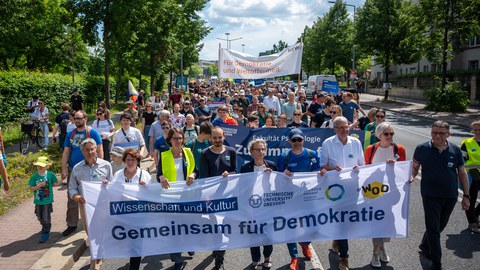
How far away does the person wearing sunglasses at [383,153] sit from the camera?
5488 mm

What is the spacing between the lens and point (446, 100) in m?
28.0

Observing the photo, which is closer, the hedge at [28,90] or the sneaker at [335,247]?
the sneaker at [335,247]

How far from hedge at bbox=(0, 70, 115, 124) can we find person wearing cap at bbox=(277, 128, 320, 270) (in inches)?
617

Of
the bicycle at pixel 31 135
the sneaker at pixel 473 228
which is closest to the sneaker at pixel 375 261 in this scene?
the sneaker at pixel 473 228

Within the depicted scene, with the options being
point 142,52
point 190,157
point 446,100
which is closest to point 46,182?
point 190,157

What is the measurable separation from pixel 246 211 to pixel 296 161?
881mm

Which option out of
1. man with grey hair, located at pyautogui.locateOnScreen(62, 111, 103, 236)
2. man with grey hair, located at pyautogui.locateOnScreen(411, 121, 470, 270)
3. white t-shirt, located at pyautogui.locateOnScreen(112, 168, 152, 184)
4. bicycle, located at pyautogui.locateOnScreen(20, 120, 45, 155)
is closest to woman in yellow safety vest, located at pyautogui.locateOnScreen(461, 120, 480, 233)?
man with grey hair, located at pyautogui.locateOnScreen(411, 121, 470, 270)

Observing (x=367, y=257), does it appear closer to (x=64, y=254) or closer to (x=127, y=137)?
A: (x=64, y=254)

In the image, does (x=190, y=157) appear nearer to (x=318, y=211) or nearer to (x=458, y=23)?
(x=318, y=211)

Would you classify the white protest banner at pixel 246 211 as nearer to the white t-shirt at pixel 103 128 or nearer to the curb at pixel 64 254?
the curb at pixel 64 254

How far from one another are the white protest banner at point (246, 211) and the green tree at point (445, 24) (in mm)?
25126

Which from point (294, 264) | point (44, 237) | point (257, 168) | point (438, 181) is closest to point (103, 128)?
point (44, 237)

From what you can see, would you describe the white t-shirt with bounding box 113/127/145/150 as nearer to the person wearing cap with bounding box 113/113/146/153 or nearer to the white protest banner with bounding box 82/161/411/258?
the person wearing cap with bounding box 113/113/146/153

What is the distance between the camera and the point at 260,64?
1405 cm
